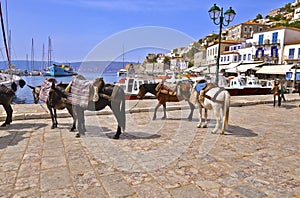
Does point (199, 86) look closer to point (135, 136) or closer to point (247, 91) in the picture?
point (135, 136)

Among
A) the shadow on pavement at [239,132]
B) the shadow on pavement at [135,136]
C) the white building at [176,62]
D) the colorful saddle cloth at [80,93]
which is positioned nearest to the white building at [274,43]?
the white building at [176,62]

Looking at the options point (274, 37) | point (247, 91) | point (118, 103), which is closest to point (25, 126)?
point (118, 103)

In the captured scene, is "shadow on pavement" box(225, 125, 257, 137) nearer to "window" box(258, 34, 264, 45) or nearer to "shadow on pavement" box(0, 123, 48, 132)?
"shadow on pavement" box(0, 123, 48, 132)

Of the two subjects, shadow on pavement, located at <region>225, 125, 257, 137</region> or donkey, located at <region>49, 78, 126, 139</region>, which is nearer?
donkey, located at <region>49, 78, 126, 139</region>

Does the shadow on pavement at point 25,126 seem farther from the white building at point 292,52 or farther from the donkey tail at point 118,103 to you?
the white building at point 292,52

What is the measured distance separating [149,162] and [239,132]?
10.9ft

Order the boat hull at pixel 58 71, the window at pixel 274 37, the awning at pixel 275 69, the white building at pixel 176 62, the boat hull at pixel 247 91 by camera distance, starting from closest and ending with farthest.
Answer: the white building at pixel 176 62 < the boat hull at pixel 247 91 < the awning at pixel 275 69 < the window at pixel 274 37 < the boat hull at pixel 58 71

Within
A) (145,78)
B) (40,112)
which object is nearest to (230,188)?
(40,112)

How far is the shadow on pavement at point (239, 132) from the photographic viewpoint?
→ 5.63 meters

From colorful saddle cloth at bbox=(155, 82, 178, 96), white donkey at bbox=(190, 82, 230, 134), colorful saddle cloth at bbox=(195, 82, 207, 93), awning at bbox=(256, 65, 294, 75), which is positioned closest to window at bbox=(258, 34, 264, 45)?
awning at bbox=(256, 65, 294, 75)

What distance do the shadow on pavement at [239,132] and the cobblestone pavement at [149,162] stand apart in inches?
1.1

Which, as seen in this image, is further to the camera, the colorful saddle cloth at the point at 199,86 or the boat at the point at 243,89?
the boat at the point at 243,89

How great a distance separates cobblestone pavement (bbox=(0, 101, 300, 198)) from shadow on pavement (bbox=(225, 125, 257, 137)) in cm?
3

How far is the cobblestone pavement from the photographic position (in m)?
2.81
